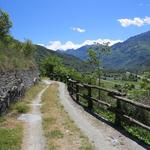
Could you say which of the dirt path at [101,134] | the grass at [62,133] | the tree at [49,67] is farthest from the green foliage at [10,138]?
the tree at [49,67]

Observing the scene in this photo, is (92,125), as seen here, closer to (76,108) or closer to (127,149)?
(127,149)

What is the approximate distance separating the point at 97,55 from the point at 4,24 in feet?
33.0

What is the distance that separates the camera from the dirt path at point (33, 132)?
1126cm

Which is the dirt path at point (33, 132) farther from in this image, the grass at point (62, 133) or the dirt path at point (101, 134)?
the dirt path at point (101, 134)

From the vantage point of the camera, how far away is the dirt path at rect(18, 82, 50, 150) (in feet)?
36.9

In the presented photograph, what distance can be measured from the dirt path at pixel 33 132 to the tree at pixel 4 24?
50.4 ft

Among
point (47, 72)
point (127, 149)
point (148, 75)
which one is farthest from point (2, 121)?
point (47, 72)

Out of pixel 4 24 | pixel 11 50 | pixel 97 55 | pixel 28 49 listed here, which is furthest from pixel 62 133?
pixel 28 49

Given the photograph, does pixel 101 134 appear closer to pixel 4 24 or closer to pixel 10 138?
pixel 10 138

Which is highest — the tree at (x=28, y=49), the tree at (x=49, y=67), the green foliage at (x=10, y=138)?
the tree at (x=28, y=49)

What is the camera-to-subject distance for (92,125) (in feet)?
47.0

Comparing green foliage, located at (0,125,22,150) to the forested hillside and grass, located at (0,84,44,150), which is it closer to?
grass, located at (0,84,44,150)

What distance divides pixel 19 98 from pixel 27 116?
5.53m

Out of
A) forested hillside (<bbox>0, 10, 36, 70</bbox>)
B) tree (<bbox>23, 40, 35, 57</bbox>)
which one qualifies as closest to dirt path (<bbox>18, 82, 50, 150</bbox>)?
forested hillside (<bbox>0, 10, 36, 70</bbox>)
